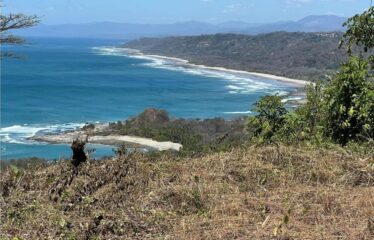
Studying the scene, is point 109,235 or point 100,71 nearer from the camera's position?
point 109,235

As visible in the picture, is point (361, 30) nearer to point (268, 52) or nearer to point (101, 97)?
point (101, 97)

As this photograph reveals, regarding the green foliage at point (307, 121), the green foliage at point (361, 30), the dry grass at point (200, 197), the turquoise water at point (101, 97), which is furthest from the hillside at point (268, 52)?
the dry grass at point (200, 197)

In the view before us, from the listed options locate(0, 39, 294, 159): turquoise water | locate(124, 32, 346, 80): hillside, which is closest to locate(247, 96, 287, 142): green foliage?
locate(0, 39, 294, 159): turquoise water

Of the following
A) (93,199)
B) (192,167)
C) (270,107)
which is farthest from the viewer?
(270,107)

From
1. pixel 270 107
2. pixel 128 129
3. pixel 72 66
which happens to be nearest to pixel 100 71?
pixel 72 66

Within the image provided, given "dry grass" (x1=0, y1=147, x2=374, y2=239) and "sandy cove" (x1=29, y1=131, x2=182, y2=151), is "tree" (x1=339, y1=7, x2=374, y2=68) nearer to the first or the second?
"dry grass" (x1=0, y1=147, x2=374, y2=239)

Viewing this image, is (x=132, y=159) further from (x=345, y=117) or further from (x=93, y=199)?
(x=345, y=117)

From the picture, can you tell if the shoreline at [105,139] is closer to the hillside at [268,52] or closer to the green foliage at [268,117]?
the green foliage at [268,117]
